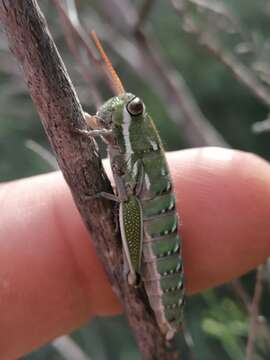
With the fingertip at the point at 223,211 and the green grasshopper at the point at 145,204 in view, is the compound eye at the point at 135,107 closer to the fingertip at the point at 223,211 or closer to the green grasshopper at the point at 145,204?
the green grasshopper at the point at 145,204

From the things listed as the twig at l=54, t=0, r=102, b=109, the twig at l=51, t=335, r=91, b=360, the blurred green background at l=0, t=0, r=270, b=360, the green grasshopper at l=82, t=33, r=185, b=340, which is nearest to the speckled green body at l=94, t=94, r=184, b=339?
the green grasshopper at l=82, t=33, r=185, b=340

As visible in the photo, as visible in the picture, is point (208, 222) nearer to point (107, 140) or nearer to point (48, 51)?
point (107, 140)

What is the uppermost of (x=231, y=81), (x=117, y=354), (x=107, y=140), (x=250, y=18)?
(x=107, y=140)

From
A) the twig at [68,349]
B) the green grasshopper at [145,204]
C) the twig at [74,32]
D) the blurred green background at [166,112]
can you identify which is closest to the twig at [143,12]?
the twig at [74,32]

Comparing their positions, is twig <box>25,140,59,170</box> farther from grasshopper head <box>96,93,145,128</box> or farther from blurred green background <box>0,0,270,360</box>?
blurred green background <box>0,0,270,360</box>

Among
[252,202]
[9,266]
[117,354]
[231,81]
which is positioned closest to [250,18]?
[231,81]

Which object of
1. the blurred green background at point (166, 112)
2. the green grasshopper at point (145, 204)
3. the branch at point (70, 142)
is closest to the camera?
the branch at point (70, 142)

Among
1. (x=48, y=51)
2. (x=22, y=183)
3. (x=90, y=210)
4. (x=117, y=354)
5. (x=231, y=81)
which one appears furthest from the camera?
(x=231, y=81)
